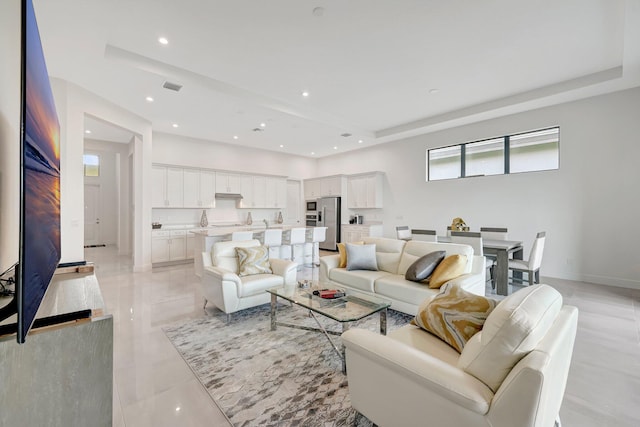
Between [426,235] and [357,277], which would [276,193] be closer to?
[426,235]

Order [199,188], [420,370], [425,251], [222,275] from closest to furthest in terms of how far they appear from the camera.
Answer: [420,370] → [222,275] → [425,251] → [199,188]

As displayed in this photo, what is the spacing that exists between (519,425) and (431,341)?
79 cm

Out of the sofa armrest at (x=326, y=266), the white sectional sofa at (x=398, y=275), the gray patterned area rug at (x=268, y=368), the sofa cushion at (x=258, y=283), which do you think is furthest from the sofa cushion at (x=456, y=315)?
the sofa armrest at (x=326, y=266)

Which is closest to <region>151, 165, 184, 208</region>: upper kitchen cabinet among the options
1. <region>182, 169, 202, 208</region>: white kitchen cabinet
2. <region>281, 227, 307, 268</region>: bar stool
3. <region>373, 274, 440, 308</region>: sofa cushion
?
<region>182, 169, 202, 208</region>: white kitchen cabinet

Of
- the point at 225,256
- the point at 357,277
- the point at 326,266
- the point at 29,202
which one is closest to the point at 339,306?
the point at 357,277

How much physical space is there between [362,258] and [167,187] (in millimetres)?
5379

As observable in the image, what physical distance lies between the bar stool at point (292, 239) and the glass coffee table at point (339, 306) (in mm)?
2933

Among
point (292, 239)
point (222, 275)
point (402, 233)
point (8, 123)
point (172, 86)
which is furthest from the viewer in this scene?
point (292, 239)

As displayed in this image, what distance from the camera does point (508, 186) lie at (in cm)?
570

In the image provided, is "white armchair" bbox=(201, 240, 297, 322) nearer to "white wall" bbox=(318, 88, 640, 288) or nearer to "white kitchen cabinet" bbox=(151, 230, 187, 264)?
"white kitchen cabinet" bbox=(151, 230, 187, 264)

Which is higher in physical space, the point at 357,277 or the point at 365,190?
the point at 365,190

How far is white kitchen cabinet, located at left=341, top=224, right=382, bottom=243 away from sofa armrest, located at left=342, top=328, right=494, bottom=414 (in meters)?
6.09

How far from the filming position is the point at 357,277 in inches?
142

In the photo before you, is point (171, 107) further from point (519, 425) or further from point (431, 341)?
point (519, 425)
